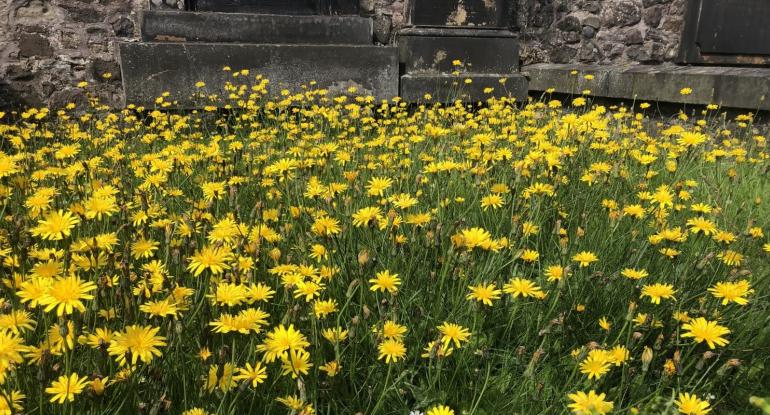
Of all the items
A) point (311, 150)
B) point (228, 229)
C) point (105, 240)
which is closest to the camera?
point (105, 240)

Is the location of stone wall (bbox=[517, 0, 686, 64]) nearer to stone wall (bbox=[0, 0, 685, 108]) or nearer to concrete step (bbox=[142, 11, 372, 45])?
stone wall (bbox=[0, 0, 685, 108])

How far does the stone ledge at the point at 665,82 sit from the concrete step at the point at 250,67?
1.87 meters

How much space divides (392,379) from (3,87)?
5.41 metres

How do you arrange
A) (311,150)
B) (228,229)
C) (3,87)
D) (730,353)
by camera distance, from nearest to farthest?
(228,229)
(730,353)
(311,150)
(3,87)

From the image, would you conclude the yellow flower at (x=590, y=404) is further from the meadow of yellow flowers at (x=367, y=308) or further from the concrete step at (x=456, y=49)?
the concrete step at (x=456, y=49)

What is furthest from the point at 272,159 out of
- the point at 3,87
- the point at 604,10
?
the point at 604,10

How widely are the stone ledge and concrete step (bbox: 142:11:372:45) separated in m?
2.17

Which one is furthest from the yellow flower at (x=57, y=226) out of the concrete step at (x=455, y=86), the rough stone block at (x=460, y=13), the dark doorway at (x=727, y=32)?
the dark doorway at (x=727, y=32)

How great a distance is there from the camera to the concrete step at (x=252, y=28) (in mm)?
5055

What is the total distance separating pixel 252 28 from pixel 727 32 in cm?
474

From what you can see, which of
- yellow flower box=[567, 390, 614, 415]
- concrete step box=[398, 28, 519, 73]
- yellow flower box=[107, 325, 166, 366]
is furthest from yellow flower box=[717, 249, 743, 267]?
concrete step box=[398, 28, 519, 73]

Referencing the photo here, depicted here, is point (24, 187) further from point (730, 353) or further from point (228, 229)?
point (730, 353)

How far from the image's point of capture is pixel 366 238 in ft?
6.73

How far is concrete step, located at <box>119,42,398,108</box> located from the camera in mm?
4930
